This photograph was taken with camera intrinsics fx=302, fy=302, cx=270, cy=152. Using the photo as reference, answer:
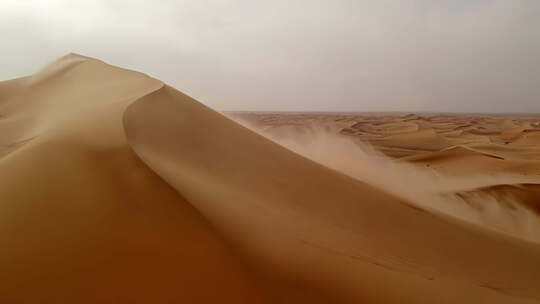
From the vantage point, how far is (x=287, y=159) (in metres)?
4.34

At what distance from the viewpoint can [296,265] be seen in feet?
6.79

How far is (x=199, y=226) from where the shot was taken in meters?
2.05

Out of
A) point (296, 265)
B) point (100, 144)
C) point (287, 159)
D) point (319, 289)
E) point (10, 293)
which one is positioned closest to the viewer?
point (10, 293)

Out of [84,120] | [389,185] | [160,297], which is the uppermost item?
[84,120]

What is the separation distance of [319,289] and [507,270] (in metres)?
2.35

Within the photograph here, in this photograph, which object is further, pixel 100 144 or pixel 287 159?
pixel 287 159

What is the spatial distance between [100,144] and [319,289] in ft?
Answer: 7.06

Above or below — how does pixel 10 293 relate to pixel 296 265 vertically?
above

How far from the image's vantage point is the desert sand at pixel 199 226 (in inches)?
67.1

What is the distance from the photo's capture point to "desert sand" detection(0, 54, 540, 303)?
1.71 metres

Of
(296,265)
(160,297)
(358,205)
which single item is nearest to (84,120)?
(160,297)

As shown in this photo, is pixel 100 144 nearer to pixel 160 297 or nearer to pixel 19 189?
pixel 19 189

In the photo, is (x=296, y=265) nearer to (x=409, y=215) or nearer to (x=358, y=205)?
(x=358, y=205)

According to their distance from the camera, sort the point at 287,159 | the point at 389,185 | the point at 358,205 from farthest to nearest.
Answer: the point at 389,185 < the point at 287,159 < the point at 358,205
